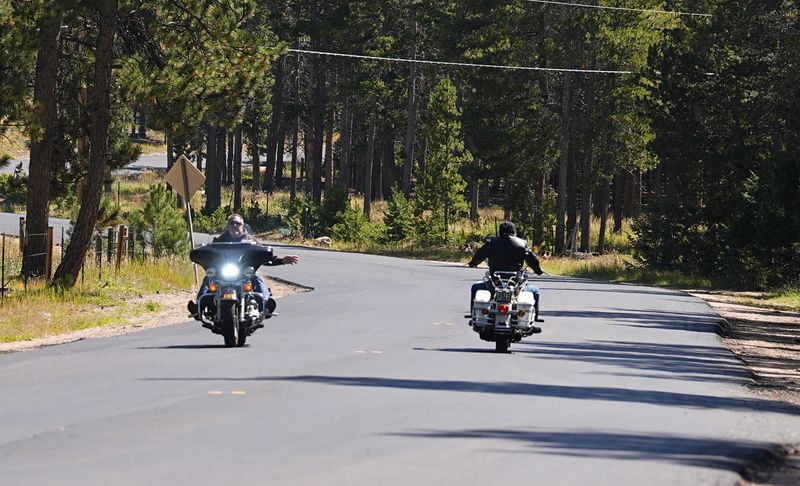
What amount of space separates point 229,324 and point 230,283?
62cm

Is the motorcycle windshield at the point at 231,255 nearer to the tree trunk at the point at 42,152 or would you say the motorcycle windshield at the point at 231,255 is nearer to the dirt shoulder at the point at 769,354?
the dirt shoulder at the point at 769,354

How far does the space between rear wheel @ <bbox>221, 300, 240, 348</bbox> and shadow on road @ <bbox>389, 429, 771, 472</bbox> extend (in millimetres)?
8170

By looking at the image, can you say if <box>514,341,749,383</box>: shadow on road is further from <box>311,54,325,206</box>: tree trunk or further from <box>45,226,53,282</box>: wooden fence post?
<box>311,54,325,206</box>: tree trunk

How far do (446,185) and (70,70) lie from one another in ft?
110

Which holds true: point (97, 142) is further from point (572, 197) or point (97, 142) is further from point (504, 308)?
point (572, 197)

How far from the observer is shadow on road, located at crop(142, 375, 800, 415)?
46.9 feet

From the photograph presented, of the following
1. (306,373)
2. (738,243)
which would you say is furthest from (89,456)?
(738,243)

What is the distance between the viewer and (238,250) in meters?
19.0

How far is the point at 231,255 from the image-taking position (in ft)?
62.3

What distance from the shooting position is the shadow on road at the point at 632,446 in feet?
33.7

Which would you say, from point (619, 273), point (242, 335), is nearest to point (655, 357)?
point (242, 335)

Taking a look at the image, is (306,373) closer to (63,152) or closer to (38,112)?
(38,112)

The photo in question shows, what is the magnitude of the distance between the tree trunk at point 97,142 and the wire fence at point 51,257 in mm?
507

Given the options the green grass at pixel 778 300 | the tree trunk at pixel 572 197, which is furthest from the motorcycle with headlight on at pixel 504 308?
the tree trunk at pixel 572 197
